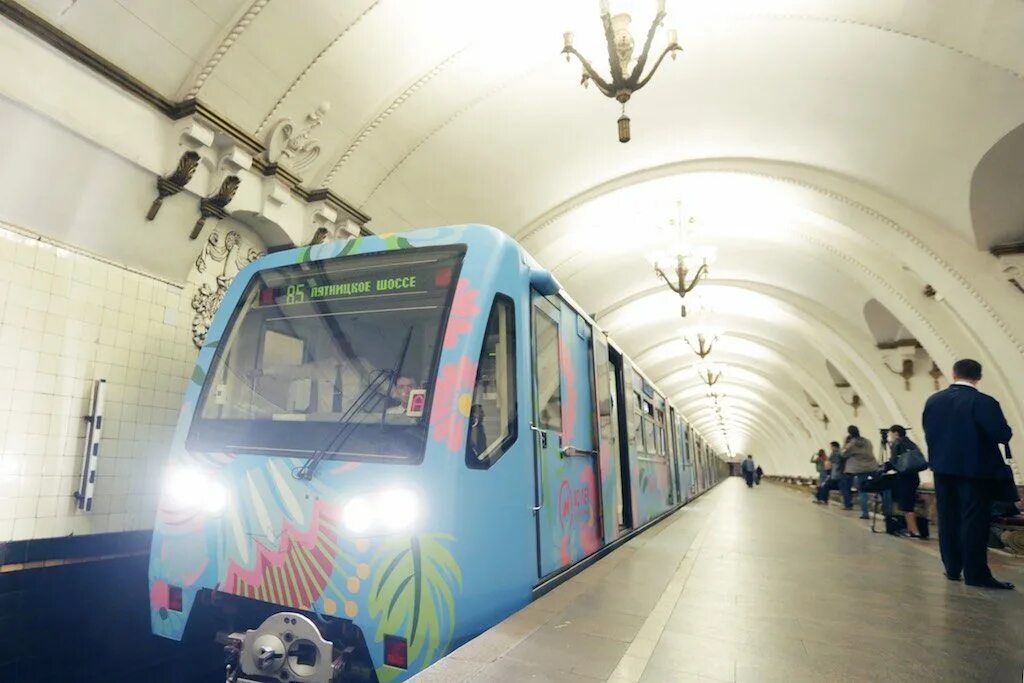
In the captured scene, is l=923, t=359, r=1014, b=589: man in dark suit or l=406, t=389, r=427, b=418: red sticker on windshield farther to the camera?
l=923, t=359, r=1014, b=589: man in dark suit

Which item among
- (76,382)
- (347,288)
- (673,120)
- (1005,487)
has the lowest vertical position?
(1005,487)

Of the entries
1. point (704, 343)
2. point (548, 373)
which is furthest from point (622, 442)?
point (704, 343)

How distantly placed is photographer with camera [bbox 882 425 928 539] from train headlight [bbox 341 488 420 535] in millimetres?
6348

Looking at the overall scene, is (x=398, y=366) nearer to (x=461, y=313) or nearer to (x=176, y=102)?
(x=461, y=313)

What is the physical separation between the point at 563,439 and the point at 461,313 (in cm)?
142

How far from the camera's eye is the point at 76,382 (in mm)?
4242

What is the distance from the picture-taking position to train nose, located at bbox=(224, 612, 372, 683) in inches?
93.7

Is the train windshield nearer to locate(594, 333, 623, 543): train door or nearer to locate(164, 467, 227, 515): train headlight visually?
locate(164, 467, 227, 515): train headlight

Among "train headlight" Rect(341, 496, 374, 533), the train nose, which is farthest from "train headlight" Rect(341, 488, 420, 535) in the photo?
the train nose

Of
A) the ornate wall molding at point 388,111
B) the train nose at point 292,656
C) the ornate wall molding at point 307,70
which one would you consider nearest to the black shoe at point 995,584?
the train nose at point 292,656

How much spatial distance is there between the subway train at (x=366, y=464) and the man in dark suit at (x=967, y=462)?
2.77 m

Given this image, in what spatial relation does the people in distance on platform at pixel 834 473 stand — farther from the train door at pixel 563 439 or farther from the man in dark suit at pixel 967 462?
the train door at pixel 563 439

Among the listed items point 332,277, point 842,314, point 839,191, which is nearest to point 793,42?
point 839,191

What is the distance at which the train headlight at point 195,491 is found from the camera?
2.85 metres
